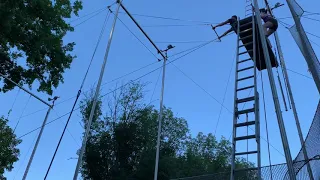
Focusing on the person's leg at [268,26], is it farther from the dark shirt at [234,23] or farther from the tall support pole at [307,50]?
the tall support pole at [307,50]

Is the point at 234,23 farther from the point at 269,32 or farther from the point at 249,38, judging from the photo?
the point at 269,32

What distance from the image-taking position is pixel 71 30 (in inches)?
346

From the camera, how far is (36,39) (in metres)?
7.94

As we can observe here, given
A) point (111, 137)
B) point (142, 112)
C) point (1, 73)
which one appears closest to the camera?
point (1, 73)

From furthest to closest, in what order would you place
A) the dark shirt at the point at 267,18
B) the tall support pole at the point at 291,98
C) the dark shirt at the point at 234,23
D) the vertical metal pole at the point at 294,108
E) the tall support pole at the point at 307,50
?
the dark shirt at the point at 234,23
the dark shirt at the point at 267,18
the tall support pole at the point at 291,98
the tall support pole at the point at 307,50
the vertical metal pole at the point at 294,108

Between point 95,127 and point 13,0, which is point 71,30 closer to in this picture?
point 13,0

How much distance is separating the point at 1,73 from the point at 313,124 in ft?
25.5

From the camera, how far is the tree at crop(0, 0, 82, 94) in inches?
293

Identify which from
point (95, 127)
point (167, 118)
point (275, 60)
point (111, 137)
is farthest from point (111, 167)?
point (275, 60)

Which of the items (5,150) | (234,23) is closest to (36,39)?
(234,23)

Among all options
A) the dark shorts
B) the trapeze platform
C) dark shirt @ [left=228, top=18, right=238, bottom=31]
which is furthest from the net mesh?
dark shirt @ [left=228, top=18, right=238, bottom=31]

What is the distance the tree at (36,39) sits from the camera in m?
7.44

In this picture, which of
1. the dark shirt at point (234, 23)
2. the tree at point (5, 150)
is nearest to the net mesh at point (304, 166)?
the dark shirt at point (234, 23)

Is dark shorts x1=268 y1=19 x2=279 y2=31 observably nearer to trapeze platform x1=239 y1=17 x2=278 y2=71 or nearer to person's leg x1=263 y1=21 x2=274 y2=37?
person's leg x1=263 y1=21 x2=274 y2=37
